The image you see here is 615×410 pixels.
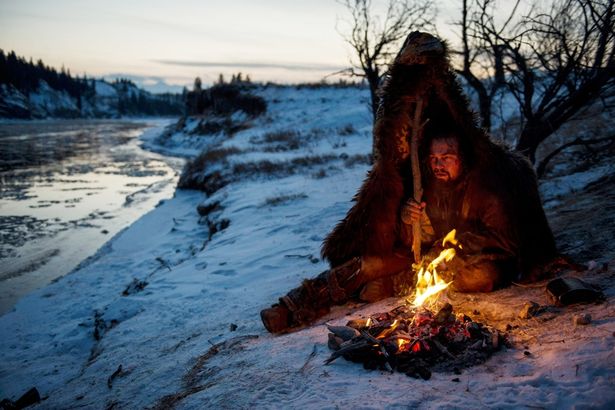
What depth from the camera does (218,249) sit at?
24.5ft

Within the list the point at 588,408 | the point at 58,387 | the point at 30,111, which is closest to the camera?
the point at 588,408

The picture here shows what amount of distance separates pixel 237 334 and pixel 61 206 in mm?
10828

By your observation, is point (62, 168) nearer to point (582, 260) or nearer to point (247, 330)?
point (247, 330)

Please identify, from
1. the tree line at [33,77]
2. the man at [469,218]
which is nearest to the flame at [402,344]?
the man at [469,218]

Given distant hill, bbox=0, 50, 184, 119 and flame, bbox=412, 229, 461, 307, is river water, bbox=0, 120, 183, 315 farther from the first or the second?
distant hill, bbox=0, 50, 184, 119

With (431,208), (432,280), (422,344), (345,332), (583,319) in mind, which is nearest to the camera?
(583,319)

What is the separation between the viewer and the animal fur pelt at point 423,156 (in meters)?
3.48

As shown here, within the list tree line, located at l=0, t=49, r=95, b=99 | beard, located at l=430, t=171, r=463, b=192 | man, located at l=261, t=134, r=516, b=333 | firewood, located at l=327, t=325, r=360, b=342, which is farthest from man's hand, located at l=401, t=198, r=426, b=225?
tree line, located at l=0, t=49, r=95, b=99

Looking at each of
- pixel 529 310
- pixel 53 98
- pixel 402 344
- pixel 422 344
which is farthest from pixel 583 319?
pixel 53 98

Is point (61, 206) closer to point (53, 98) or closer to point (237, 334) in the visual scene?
point (237, 334)

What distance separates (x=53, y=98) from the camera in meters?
96.3

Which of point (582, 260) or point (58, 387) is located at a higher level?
point (582, 260)

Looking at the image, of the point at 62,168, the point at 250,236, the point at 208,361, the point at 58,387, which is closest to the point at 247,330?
the point at 208,361

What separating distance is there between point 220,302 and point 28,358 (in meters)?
2.31
